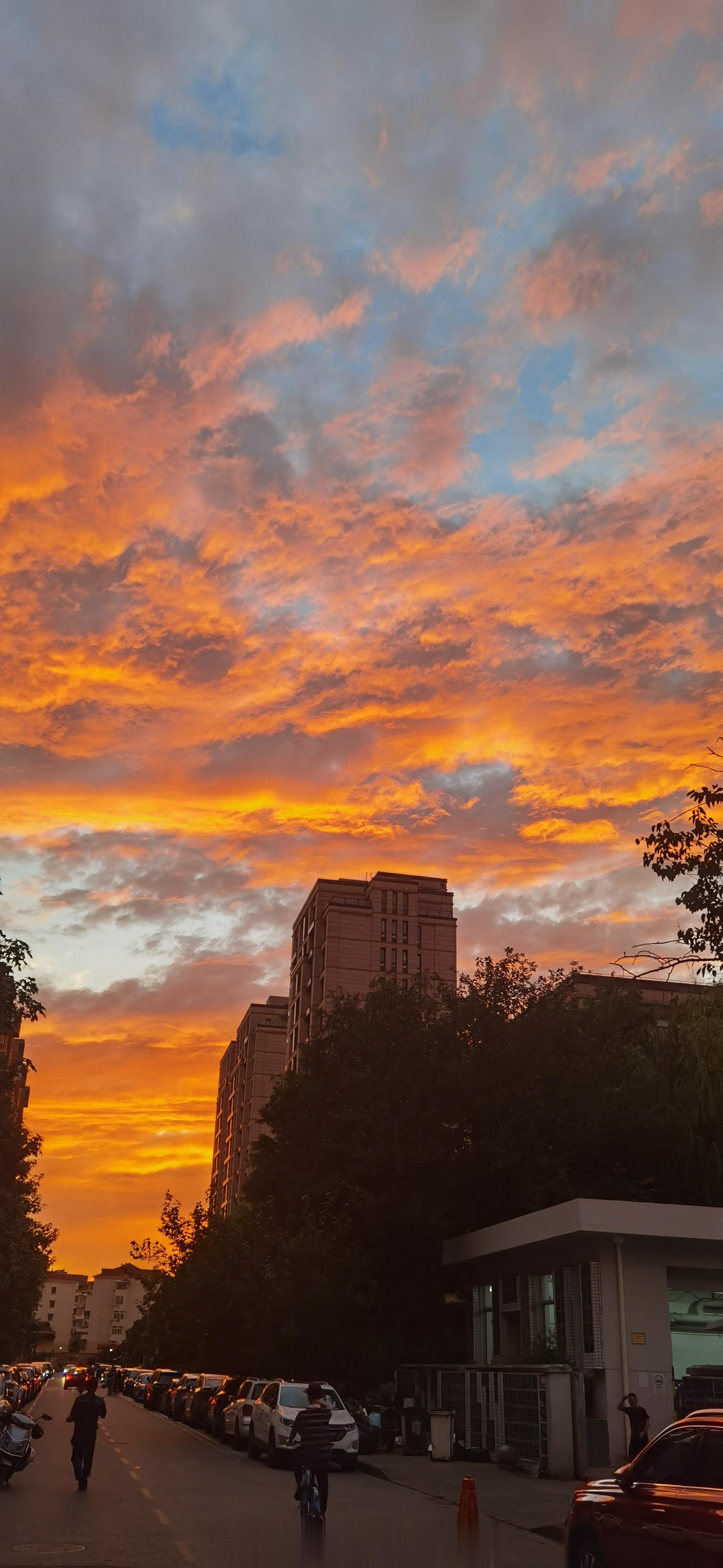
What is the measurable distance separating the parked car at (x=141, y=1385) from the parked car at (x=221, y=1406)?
3442 centimetres

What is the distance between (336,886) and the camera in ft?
373

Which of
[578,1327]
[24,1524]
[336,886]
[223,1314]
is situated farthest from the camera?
[336,886]

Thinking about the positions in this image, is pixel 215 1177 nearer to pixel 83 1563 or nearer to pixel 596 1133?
pixel 596 1133

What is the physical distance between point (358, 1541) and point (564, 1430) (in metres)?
10.2

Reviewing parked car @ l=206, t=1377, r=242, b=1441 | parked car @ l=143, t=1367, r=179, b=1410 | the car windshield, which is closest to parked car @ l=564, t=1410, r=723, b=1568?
the car windshield

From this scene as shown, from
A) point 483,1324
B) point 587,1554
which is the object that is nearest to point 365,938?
point 483,1324

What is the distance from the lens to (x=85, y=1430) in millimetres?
20156

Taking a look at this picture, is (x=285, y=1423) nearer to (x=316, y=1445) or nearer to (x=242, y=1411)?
(x=242, y=1411)

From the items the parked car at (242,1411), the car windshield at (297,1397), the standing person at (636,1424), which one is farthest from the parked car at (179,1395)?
the standing person at (636,1424)

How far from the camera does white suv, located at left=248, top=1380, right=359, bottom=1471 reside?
2388 cm

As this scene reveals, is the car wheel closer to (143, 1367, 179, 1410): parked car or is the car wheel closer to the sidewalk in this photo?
the sidewalk

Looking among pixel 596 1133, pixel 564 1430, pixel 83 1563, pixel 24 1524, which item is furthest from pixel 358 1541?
pixel 596 1133

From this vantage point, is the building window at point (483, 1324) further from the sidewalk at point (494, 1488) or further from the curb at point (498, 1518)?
the curb at point (498, 1518)

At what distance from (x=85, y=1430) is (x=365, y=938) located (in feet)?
288
